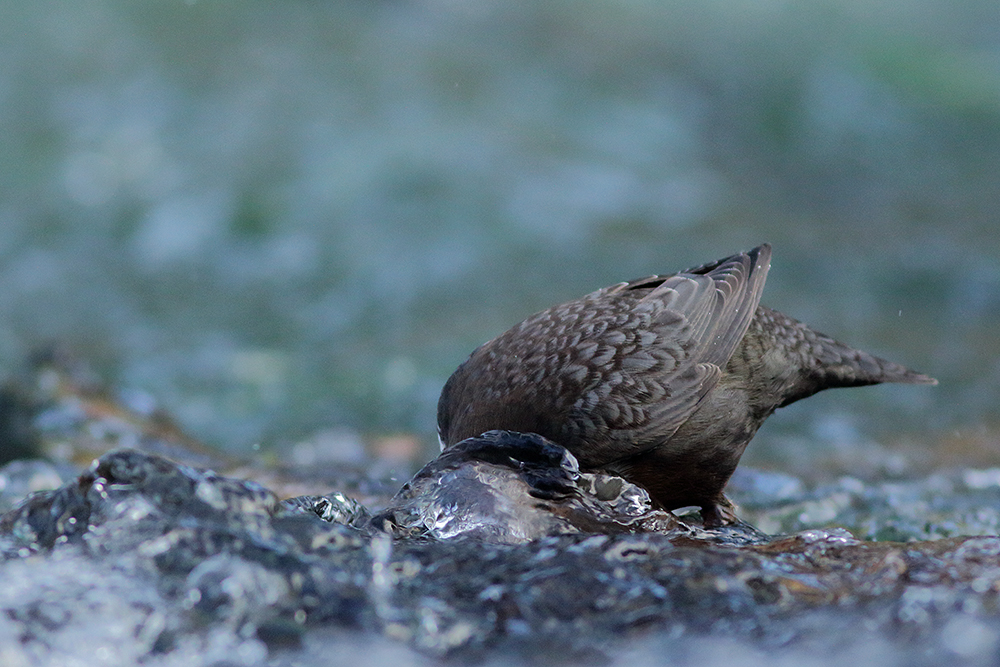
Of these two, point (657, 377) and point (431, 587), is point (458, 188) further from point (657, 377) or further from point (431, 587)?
point (431, 587)

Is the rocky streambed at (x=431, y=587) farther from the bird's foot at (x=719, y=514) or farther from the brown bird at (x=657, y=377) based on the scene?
Answer: the bird's foot at (x=719, y=514)

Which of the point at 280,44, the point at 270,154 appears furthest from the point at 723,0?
the point at 270,154

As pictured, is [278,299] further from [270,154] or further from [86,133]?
[86,133]

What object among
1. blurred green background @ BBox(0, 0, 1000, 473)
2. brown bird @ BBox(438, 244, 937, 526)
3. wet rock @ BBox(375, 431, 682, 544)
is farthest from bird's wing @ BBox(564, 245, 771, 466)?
blurred green background @ BBox(0, 0, 1000, 473)

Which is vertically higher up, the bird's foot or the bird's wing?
the bird's wing

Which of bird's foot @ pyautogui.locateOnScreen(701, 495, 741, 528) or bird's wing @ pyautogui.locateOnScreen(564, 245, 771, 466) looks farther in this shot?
bird's foot @ pyautogui.locateOnScreen(701, 495, 741, 528)

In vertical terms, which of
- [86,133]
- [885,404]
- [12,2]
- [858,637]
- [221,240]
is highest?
[12,2]

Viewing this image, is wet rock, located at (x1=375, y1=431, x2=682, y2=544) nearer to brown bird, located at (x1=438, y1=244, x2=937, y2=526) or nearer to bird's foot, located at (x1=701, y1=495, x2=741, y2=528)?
brown bird, located at (x1=438, y1=244, x2=937, y2=526)
